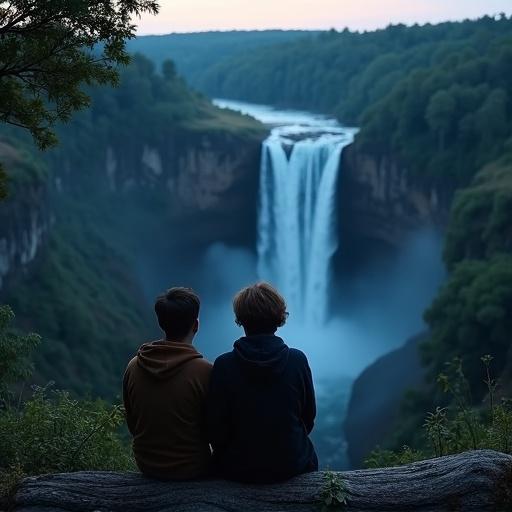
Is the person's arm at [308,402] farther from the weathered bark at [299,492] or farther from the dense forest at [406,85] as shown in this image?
the dense forest at [406,85]

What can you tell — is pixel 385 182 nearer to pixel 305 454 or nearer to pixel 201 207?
pixel 201 207

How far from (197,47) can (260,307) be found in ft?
338

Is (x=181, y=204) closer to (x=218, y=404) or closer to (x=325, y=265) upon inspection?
(x=325, y=265)

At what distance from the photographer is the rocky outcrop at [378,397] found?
1103 inches

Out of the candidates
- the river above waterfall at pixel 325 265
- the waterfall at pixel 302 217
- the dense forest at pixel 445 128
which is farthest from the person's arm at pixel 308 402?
the waterfall at pixel 302 217

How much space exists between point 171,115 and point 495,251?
24.5 m

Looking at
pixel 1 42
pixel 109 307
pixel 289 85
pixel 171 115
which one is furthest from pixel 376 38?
pixel 1 42

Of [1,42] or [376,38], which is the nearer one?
[1,42]

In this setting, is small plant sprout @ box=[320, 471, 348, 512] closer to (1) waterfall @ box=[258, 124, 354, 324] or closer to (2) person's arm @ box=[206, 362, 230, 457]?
(2) person's arm @ box=[206, 362, 230, 457]

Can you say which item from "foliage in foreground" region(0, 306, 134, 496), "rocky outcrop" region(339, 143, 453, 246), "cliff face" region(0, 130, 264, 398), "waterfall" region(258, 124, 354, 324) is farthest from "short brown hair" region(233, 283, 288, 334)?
"rocky outcrop" region(339, 143, 453, 246)

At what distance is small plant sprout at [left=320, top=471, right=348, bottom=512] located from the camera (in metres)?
5.14

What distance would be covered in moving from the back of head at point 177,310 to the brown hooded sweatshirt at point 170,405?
129 millimetres

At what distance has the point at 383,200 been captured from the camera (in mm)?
43062

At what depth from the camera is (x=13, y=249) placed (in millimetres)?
31844
